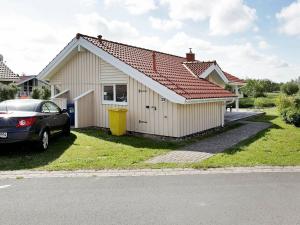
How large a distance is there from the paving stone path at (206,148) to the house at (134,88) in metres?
1.02

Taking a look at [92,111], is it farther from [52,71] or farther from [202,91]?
[202,91]

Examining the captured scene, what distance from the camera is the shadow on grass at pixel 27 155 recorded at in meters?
8.54

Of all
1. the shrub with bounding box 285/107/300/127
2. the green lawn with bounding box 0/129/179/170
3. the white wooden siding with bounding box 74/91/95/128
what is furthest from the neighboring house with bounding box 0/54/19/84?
the shrub with bounding box 285/107/300/127

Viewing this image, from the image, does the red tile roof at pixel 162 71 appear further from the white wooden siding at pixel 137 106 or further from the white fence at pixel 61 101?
the white fence at pixel 61 101

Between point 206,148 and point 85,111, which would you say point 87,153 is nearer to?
point 206,148

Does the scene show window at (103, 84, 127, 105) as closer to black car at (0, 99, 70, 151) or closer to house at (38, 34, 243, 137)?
house at (38, 34, 243, 137)

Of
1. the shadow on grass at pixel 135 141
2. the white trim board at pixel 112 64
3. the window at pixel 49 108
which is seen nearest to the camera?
the window at pixel 49 108

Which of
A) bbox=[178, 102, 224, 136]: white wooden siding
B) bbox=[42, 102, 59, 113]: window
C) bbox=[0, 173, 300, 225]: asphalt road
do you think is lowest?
bbox=[0, 173, 300, 225]: asphalt road

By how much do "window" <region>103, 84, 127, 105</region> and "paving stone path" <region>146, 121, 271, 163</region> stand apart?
397 centimetres

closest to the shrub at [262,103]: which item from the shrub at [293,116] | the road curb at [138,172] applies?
the shrub at [293,116]

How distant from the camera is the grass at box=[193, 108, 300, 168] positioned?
870cm

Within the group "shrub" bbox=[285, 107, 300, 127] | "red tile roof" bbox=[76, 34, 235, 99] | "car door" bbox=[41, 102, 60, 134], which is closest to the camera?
"car door" bbox=[41, 102, 60, 134]

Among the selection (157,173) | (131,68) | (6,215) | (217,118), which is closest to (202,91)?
(217,118)

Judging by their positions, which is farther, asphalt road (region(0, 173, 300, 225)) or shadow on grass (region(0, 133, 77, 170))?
shadow on grass (region(0, 133, 77, 170))
